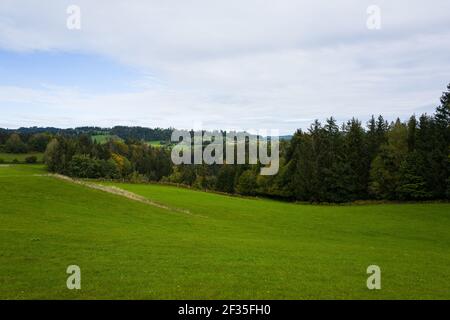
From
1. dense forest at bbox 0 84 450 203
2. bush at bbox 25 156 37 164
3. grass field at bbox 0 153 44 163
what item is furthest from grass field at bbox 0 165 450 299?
grass field at bbox 0 153 44 163

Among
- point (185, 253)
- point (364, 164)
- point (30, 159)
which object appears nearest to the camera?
point (185, 253)

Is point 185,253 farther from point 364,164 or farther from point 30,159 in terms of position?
point 30,159

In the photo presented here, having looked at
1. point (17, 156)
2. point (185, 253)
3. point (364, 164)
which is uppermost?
point (17, 156)

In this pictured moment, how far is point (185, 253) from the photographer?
70.3 feet

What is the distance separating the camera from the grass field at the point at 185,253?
1512 centimetres

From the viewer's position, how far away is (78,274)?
1531cm

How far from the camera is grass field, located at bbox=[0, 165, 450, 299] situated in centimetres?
1512

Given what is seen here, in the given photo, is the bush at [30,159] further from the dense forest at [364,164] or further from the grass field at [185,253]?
the grass field at [185,253]

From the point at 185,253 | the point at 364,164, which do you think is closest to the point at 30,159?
the point at 364,164

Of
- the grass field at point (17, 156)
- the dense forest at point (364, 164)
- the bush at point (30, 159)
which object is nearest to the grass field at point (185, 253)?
the dense forest at point (364, 164)

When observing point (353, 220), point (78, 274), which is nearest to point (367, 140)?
point (353, 220)

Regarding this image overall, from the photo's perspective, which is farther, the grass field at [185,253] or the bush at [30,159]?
the bush at [30,159]
